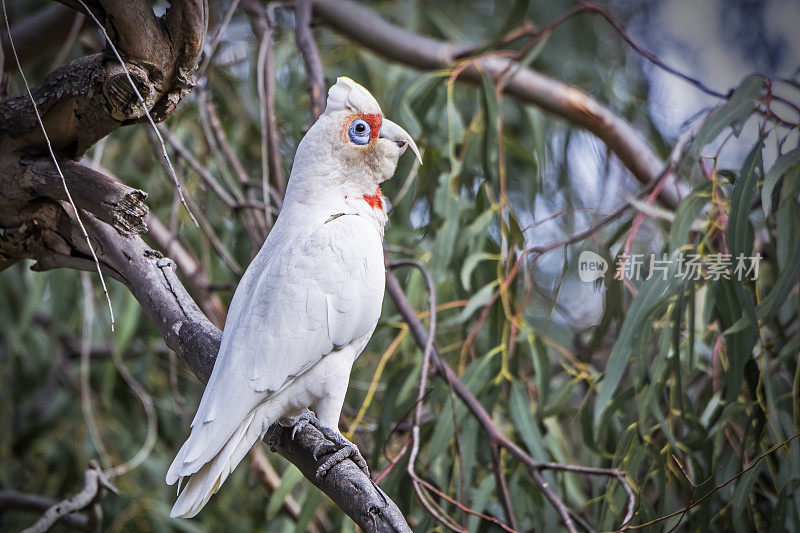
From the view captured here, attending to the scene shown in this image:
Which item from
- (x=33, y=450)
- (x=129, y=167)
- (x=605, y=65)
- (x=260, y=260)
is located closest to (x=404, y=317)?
(x=260, y=260)

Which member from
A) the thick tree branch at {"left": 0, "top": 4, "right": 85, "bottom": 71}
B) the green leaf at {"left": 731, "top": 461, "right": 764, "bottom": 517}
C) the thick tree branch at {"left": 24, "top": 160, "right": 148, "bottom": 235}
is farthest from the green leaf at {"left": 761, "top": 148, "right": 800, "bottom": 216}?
the thick tree branch at {"left": 0, "top": 4, "right": 85, "bottom": 71}

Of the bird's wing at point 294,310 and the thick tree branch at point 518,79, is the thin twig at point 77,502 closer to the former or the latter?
the bird's wing at point 294,310

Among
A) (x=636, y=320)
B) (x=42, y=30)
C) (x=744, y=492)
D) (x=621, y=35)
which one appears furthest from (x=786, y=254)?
(x=42, y=30)

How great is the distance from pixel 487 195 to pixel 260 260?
82cm

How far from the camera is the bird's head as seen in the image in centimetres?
118

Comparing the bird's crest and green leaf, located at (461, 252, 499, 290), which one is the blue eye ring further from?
green leaf, located at (461, 252, 499, 290)

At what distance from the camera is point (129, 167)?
2.53 metres

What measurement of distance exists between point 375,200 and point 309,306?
0.77 ft

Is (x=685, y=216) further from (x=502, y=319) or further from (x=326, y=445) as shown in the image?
(x=326, y=445)

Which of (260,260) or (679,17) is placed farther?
(679,17)

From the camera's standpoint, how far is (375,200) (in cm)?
127

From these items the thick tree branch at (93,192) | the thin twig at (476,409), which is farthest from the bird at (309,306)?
the thin twig at (476,409)

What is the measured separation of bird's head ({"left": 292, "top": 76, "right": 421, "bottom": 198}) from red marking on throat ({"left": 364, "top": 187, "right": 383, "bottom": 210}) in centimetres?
2

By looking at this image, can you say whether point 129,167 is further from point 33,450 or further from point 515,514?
point 515,514
